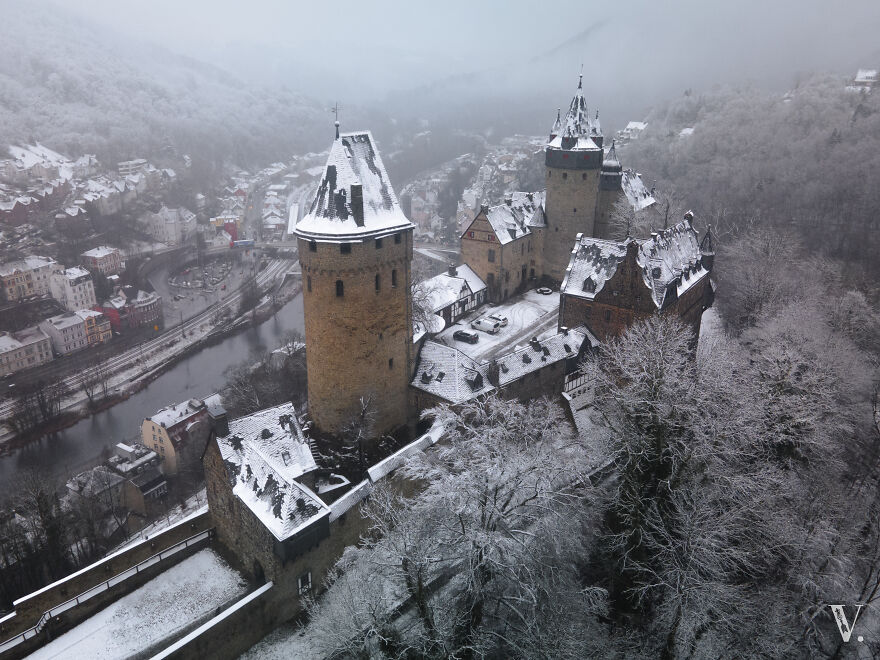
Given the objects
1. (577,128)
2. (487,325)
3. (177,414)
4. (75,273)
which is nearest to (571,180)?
(577,128)

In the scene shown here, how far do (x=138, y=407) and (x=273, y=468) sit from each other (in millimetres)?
40845

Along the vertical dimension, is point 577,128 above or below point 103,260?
above

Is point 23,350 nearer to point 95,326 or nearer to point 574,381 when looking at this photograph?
point 95,326

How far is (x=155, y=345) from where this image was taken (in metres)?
66.9

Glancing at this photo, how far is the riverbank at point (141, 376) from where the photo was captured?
51656 millimetres

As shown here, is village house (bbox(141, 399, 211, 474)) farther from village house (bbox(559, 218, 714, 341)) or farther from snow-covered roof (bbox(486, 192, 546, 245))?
village house (bbox(559, 218, 714, 341))

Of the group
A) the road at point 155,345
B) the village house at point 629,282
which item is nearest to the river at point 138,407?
the road at point 155,345

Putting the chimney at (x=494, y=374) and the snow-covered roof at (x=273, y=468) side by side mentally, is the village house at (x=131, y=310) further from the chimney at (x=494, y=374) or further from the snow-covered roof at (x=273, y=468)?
the chimney at (x=494, y=374)

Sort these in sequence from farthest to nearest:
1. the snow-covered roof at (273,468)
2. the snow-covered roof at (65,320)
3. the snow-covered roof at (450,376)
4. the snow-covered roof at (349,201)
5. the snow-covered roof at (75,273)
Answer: the snow-covered roof at (75,273) < the snow-covered roof at (65,320) < the snow-covered roof at (450,376) < the snow-covered roof at (349,201) < the snow-covered roof at (273,468)

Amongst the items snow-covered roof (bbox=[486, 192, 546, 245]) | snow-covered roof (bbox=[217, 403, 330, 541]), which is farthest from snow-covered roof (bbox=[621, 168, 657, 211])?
snow-covered roof (bbox=[217, 403, 330, 541])

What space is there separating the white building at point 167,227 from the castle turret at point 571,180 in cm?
6690

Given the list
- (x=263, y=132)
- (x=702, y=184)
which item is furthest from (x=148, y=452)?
(x=263, y=132)

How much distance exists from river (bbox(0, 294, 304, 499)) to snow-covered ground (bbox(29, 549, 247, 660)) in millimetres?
28044

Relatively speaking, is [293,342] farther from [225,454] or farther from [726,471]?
[726,471]
